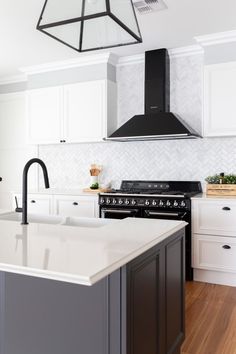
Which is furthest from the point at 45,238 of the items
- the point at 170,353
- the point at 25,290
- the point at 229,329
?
the point at 229,329

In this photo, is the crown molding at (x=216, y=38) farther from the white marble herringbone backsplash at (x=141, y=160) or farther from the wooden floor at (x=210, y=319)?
the wooden floor at (x=210, y=319)

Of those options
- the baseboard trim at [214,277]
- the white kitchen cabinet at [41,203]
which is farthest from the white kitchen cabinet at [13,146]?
the baseboard trim at [214,277]

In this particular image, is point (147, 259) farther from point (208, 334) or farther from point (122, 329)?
point (208, 334)

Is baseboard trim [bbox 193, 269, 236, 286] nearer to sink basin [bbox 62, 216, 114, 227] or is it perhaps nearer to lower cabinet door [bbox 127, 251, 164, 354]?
sink basin [bbox 62, 216, 114, 227]

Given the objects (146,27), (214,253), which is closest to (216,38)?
Answer: (146,27)

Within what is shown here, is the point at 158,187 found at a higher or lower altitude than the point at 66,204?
higher

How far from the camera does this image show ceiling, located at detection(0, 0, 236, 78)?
129 inches

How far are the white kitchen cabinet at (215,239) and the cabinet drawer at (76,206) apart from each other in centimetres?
124

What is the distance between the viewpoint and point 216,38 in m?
3.99

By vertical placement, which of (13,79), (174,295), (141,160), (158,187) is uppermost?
(13,79)

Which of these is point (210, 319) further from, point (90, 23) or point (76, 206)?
point (90, 23)

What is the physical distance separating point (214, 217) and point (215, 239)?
0.23 meters

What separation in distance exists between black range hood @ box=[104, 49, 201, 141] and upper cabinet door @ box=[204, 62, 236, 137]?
0.82 ft

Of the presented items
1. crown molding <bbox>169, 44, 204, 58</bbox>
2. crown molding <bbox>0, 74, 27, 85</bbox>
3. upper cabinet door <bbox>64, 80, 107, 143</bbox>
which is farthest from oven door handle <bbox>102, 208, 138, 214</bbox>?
crown molding <bbox>0, 74, 27, 85</bbox>
